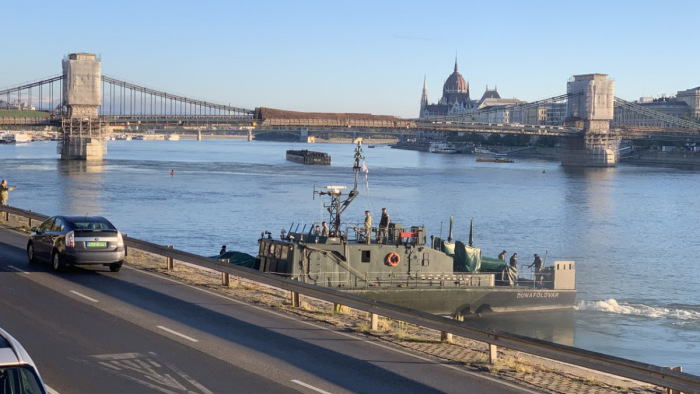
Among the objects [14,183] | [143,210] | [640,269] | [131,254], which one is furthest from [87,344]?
[14,183]

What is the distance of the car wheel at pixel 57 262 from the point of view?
22406 mm

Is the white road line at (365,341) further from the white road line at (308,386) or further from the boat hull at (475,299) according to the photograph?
the boat hull at (475,299)

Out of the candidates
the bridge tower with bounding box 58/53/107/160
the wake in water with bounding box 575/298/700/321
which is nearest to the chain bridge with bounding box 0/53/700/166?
the bridge tower with bounding box 58/53/107/160

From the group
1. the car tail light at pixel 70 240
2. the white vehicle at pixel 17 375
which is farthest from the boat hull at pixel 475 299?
the white vehicle at pixel 17 375

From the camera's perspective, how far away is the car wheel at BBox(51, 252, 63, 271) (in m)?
22.4

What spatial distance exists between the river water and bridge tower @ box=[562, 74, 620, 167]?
30390 millimetres

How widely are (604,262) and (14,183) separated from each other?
2559 inches

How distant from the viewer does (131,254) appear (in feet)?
90.8

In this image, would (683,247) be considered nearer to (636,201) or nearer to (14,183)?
(636,201)

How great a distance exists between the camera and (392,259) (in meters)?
29.5

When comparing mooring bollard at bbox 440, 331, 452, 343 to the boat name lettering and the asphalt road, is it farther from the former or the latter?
the boat name lettering

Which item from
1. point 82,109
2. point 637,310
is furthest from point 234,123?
point 637,310

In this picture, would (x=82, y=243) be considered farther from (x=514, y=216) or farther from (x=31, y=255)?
(x=514, y=216)

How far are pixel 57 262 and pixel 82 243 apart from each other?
1.23 meters
